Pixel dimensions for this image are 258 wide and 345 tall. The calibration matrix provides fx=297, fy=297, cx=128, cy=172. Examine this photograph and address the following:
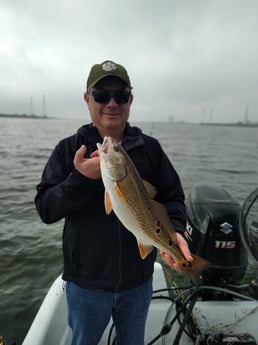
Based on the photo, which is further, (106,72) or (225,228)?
(225,228)

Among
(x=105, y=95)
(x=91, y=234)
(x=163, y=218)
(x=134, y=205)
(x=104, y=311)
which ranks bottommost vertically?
(x=104, y=311)

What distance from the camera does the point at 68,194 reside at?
2271mm

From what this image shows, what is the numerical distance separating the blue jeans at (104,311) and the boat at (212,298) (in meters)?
0.73

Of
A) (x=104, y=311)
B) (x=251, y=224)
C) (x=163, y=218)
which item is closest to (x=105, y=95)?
(x=163, y=218)

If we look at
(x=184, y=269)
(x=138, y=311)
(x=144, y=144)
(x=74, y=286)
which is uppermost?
(x=144, y=144)

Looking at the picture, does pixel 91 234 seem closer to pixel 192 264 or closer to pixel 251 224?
pixel 192 264

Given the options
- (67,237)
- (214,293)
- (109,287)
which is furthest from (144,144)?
(214,293)

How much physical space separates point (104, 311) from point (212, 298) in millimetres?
2098

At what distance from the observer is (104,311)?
2.61 m

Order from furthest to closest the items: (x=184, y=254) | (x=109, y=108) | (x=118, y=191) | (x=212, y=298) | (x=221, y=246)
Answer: (x=212, y=298) < (x=221, y=246) < (x=109, y=108) < (x=184, y=254) < (x=118, y=191)

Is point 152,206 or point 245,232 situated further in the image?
point 245,232

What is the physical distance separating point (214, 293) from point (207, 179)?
13.4m

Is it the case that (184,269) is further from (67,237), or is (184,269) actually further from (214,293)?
(214,293)

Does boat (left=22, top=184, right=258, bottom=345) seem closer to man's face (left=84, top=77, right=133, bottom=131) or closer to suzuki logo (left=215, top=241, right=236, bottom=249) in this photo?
suzuki logo (left=215, top=241, right=236, bottom=249)
